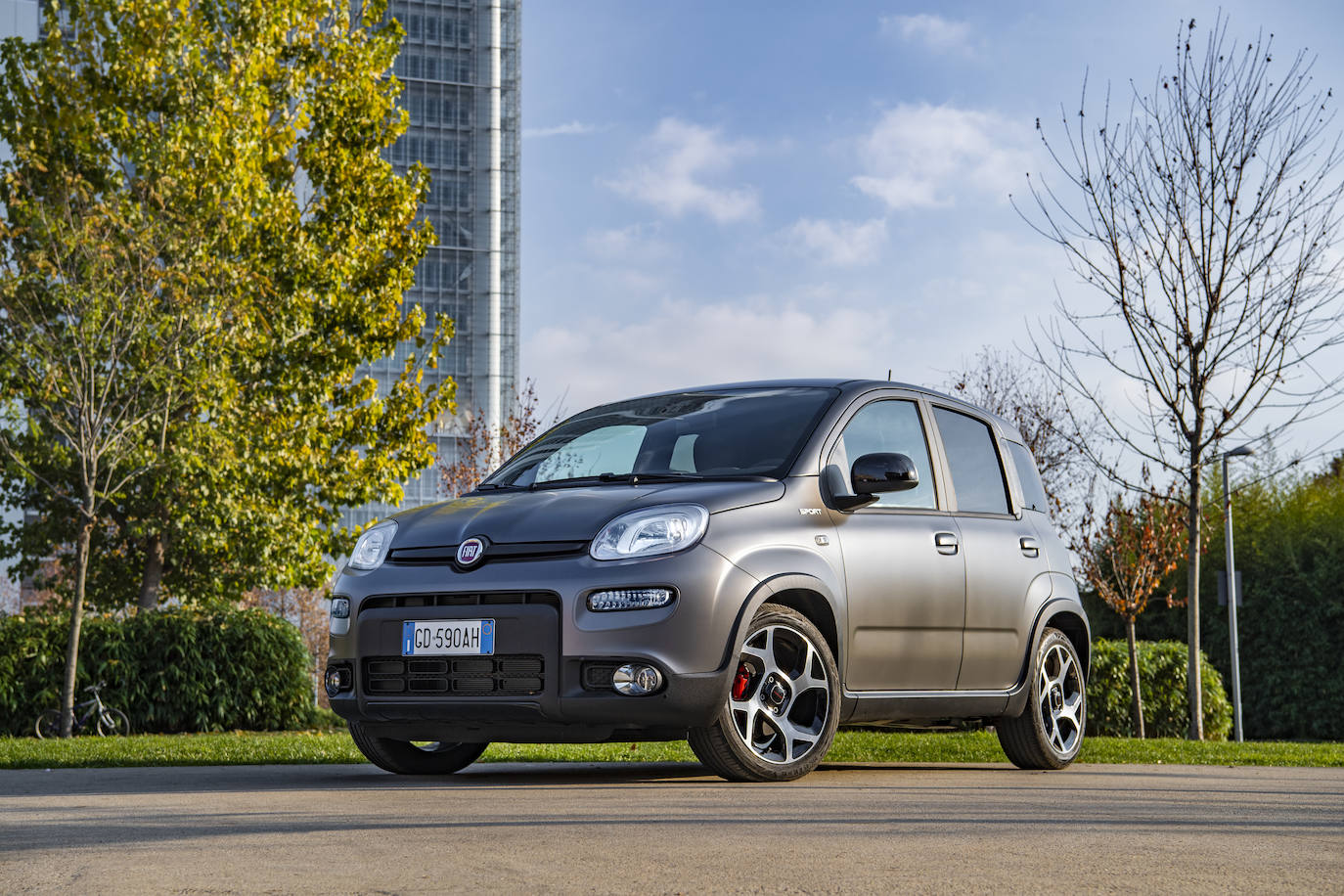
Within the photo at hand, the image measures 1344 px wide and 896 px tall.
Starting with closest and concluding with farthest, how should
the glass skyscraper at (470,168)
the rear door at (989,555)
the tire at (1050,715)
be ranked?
the rear door at (989,555), the tire at (1050,715), the glass skyscraper at (470,168)

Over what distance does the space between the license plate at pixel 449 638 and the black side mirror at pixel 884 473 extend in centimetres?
182

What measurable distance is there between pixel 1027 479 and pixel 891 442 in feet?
4.86

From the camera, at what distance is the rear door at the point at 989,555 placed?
759 centimetres

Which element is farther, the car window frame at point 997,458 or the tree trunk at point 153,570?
the tree trunk at point 153,570

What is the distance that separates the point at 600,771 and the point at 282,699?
933 centimetres

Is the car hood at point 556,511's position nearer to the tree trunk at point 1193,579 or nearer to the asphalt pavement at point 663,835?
the asphalt pavement at point 663,835

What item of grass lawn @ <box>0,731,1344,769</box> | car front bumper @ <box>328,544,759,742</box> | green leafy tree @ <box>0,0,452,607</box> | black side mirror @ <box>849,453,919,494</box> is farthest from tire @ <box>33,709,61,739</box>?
black side mirror @ <box>849,453,919,494</box>

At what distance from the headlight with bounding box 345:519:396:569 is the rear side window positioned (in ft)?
11.8

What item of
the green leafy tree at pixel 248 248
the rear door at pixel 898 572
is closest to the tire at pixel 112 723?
the green leafy tree at pixel 248 248

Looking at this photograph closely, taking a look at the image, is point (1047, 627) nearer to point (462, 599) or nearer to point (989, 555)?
point (989, 555)

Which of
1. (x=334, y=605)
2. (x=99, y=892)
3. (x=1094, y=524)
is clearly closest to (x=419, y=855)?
(x=99, y=892)

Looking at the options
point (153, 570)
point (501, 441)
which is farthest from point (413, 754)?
point (501, 441)

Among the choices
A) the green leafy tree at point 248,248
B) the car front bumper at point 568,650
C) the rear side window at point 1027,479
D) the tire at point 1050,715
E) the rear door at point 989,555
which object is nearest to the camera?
the car front bumper at point 568,650

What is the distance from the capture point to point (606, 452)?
736cm
